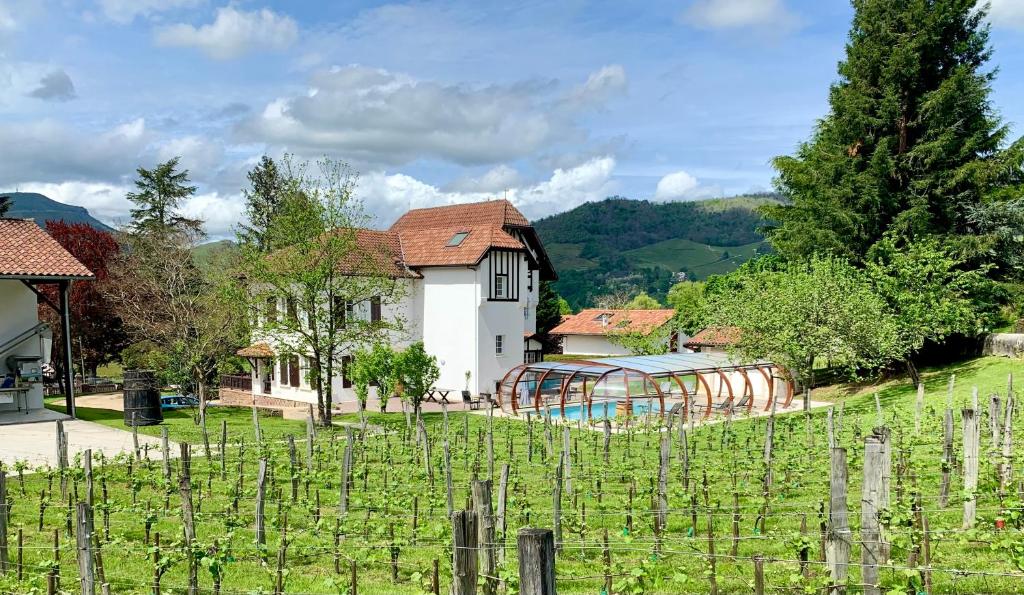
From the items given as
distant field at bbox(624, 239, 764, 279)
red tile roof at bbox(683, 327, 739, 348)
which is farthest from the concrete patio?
distant field at bbox(624, 239, 764, 279)

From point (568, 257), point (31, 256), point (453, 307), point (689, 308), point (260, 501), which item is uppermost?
point (568, 257)

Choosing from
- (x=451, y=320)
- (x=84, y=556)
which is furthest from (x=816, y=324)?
(x=84, y=556)

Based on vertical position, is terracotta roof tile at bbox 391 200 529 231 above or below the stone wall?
above

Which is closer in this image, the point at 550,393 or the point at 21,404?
the point at 21,404

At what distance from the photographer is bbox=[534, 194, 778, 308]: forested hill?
463 ft

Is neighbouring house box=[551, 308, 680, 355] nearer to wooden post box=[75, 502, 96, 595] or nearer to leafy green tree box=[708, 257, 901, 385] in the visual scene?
leafy green tree box=[708, 257, 901, 385]

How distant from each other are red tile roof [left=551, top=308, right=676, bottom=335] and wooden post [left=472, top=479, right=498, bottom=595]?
4587 cm

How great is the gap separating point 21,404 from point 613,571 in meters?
21.7

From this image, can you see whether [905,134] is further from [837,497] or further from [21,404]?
[21,404]

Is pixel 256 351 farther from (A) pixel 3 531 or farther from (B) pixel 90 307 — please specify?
(A) pixel 3 531

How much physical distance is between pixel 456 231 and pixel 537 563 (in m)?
34.0

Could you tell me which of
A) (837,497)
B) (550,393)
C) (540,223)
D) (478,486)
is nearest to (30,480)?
(478,486)

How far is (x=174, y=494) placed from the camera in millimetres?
13945

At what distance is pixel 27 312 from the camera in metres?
24.0
